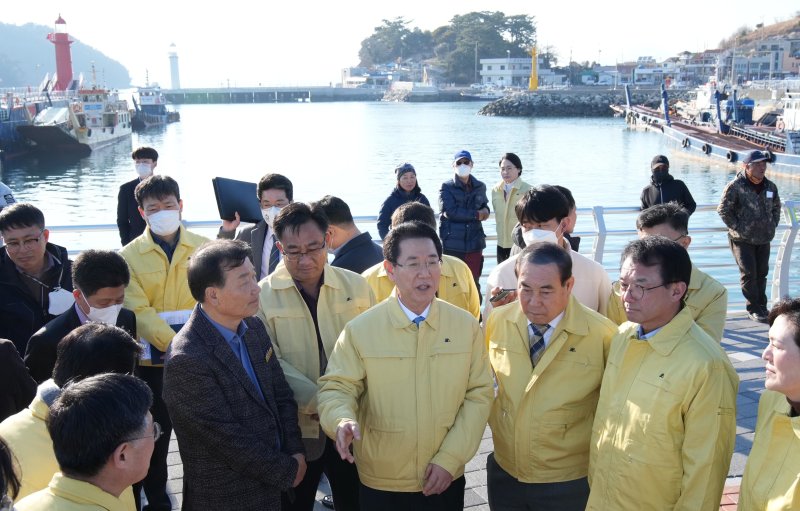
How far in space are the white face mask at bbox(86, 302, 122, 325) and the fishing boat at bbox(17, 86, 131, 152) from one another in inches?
1784

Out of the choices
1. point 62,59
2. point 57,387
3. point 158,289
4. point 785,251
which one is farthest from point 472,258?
point 62,59

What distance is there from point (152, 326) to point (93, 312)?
357 mm

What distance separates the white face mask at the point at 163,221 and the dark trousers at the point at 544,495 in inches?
87.2

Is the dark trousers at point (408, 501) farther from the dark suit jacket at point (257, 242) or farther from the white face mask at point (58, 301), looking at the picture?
the dark suit jacket at point (257, 242)

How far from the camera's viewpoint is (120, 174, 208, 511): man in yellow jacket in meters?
3.46

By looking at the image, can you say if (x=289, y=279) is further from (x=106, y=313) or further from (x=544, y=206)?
(x=544, y=206)

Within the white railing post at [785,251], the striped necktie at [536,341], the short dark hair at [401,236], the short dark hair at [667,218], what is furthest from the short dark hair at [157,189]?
the white railing post at [785,251]

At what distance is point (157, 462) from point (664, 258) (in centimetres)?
253

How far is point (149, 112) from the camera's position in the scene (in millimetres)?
74500

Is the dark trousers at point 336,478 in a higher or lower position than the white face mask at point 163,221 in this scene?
lower

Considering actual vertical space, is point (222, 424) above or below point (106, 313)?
below

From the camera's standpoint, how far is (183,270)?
12.3 feet

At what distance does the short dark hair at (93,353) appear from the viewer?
237 centimetres

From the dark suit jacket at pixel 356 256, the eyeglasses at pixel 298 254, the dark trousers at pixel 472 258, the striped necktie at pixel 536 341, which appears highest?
the eyeglasses at pixel 298 254
